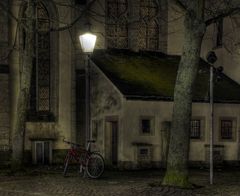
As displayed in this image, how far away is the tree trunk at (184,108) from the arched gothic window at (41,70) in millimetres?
11498

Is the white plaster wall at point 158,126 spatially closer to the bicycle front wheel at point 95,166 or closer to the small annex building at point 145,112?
the small annex building at point 145,112

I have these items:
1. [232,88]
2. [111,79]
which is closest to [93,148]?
[111,79]

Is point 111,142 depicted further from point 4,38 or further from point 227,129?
point 4,38

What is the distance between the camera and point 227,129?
23938 millimetres

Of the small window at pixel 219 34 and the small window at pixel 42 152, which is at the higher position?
the small window at pixel 219 34

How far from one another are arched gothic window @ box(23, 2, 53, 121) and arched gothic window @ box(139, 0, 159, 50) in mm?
4654

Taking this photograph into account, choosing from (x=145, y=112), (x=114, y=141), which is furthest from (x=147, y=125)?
(x=114, y=141)

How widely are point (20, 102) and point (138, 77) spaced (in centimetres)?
626

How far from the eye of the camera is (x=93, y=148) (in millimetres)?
23734

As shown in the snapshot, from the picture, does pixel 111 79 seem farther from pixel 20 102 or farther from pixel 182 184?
pixel 182 184

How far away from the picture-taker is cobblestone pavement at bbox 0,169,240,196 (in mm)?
12977

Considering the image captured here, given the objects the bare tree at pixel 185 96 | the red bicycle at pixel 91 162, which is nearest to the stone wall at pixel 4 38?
the red bicycle at pixel 91 162

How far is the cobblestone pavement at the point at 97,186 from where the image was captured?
42.6ft

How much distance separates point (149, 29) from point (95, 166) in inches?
463
